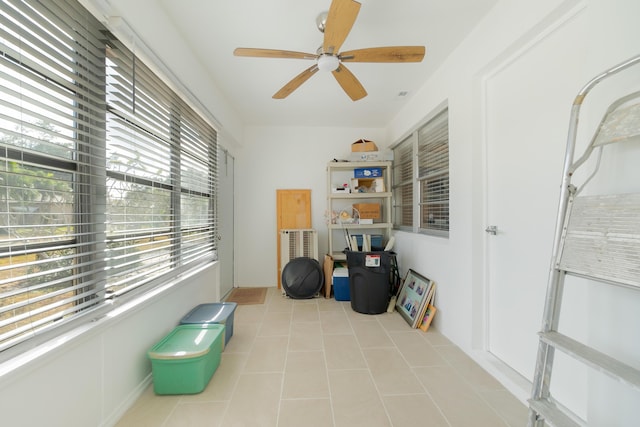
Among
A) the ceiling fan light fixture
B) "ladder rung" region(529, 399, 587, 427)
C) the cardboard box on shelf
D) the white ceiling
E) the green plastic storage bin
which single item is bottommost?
the green plastic storage bin

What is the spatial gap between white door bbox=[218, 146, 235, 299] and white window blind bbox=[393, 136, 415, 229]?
2429mm

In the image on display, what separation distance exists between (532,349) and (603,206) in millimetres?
1054

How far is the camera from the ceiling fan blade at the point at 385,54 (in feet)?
5.18

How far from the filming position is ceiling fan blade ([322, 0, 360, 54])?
120 centimetres

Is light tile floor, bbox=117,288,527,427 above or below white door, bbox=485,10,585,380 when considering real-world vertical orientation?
below

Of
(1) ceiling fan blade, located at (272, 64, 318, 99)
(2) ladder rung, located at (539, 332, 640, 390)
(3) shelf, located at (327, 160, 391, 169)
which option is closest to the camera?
(2) ladder rung, located at (539, 332, 640, 390)

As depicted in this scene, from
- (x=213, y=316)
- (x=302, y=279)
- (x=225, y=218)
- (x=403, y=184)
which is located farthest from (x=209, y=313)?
(x=403, y=184)

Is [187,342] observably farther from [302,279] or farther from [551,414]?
[551,414]

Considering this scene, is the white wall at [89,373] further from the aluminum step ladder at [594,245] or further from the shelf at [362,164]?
the shelf at [362,164]

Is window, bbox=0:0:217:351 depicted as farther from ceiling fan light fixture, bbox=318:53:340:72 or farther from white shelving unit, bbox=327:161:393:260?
white shelving unit, bbox=327:161:393:260

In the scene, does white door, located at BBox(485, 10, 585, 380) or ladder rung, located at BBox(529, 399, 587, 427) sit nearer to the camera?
ladder rung, located at BBox(529, 399, 587, 427)

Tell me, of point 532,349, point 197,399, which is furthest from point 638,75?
point 197,399

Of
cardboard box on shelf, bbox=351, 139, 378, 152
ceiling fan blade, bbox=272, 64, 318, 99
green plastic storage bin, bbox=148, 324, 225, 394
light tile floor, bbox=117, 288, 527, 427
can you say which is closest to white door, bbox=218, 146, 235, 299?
light tile floor, bbox=117, 288, 527, 427

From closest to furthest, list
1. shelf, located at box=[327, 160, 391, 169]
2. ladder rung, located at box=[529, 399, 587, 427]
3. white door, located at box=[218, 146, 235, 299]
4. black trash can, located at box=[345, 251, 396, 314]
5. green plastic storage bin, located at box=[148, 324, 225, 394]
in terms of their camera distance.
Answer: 1. ladder rung, located at box=[529, 399, 587, 427]
2. green plastic storage bin, located at box=[148, 324, 225, 394]
3. black trash can, located at box=[345, 251, 396, 314]
4. white door, located at box=[218, 146, 235, 299]
5. shelf, located at box=[327, 160, 391, 169]
